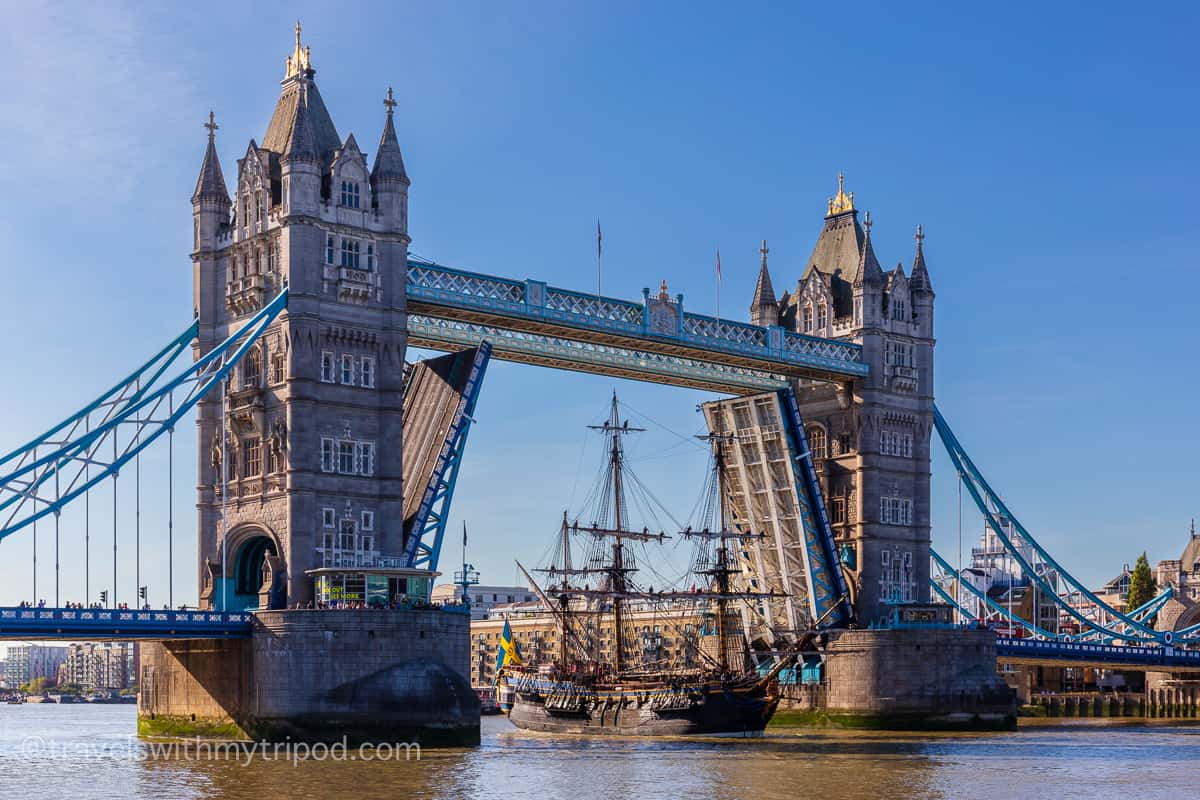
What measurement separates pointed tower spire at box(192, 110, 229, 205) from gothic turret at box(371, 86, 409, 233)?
289 inches

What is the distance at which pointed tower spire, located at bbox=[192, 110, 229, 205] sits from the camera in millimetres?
83250

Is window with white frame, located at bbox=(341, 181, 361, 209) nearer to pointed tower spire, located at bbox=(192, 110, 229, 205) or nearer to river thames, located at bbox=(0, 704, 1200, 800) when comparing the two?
pointed tower spire, located at bbox=(192, 110, 229, 205)

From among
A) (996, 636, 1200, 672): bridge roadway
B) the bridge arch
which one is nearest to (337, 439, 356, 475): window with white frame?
Result: the bridge arch

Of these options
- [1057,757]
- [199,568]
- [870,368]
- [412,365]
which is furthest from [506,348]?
[1057,757]

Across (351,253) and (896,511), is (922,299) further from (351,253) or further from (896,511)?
(351,253)

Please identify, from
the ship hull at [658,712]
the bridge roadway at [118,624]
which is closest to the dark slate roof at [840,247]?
the ship hull at [658,712]

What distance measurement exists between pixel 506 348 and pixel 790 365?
1793 centimetres

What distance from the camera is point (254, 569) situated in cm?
8188

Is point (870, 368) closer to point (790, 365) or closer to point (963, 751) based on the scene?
point (790, 365)

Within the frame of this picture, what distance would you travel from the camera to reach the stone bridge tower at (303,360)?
77562 mm

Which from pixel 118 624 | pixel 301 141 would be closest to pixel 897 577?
pixel 301 141

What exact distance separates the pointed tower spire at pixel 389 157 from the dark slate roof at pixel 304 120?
2038 millimetres

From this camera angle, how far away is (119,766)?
67.7 m

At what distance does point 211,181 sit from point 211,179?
115mm
